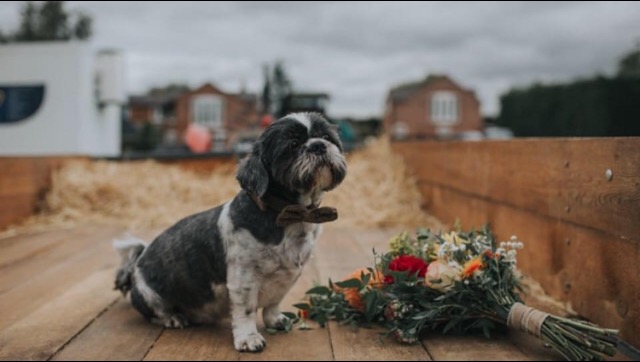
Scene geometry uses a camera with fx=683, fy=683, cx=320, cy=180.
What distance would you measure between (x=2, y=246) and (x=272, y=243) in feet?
11.0

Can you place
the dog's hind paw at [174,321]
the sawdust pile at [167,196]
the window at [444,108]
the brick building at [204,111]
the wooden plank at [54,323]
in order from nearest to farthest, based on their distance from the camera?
the wooden plank at [54,323]
the dog's hind paw at [174,321]
the sawdust pile at [167,196]
the brick building at [204,111]
the window at [444,108]

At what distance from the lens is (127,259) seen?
3260mm

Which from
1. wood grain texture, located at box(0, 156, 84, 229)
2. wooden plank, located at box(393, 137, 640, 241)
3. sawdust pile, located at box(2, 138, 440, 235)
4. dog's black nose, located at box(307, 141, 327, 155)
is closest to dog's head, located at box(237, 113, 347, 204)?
dog's black nose, located at box(307, 141, 327, 155)

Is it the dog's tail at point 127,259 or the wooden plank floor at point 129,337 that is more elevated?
the dog's tail at point 127,259

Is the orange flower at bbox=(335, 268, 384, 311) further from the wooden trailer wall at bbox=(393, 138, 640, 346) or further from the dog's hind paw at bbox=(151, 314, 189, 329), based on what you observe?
the wooden trailer wall at bbox=(393, 138, 640, 346)

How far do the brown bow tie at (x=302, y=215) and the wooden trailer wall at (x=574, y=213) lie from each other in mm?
1117

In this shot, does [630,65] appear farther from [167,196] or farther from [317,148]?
[317,148]

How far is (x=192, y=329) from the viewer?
2.88 meters

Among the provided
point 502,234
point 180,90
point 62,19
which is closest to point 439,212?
point 502,234

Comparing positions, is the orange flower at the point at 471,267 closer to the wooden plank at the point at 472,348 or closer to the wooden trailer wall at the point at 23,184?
the wooden plank at the point at 472,348

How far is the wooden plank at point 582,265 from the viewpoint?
2555 millimetres

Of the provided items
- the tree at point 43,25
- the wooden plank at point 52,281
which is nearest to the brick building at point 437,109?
the tree at point 43,25

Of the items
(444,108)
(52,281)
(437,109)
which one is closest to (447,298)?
(52,281)

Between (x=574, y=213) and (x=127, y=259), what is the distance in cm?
210
